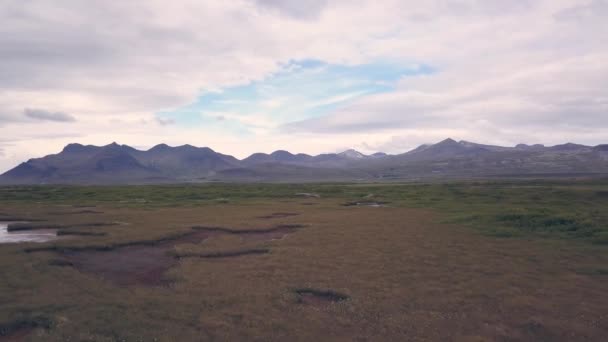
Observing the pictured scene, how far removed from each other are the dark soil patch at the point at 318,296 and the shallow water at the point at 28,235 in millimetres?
24420

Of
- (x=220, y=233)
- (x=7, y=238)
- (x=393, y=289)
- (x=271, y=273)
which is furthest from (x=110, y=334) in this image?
(x=7, y=238)

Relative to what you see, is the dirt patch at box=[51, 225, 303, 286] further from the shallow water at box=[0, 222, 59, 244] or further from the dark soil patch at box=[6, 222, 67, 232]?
the dark soil patch at box=[6, 222, 67, 232]

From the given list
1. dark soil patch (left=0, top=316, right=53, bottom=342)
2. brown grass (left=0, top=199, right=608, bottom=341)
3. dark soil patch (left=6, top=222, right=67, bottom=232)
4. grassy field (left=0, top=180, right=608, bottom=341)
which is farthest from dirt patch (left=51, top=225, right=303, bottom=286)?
dark soil patch (left=6, top=222, right=67, bottom=232)

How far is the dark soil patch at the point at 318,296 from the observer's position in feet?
64.2

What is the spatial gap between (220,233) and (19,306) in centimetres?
2142

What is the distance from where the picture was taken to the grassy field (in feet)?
53.4

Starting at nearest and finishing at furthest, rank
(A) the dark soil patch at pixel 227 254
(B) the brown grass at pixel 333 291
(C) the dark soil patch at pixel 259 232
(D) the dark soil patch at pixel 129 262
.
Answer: (B) the brown grass at pixel 333 291, (D) the dark soil patch at pixel 129 262, (A) the dark soil patch at pixel 227 254, (C) the dark soil patch at pixel 259 232

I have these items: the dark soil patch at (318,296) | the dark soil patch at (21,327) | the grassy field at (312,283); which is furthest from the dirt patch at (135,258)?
the dark soil patch at (318,296)

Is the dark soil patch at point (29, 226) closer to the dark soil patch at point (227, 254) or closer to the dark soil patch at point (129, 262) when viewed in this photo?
the dark soil patch at point (129, 262)

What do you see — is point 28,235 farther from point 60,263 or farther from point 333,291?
point 333,291

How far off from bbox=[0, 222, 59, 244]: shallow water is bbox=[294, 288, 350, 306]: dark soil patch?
80.1 ft

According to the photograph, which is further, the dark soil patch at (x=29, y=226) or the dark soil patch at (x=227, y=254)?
the dark soil patch at (x=29, y=226)

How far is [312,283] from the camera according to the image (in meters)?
21.9

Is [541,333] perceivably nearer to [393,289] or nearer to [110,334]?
[393,289]
